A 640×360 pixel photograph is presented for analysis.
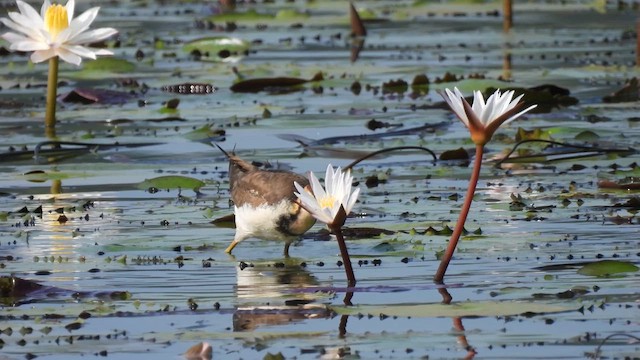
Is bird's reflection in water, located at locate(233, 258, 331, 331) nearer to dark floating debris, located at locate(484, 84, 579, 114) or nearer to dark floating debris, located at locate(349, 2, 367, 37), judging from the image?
dark floating debris, located at locate(484, 84, 579, 114)

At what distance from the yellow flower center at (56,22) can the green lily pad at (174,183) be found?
1915 millimetres

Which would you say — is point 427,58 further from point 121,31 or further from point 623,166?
point 623,166

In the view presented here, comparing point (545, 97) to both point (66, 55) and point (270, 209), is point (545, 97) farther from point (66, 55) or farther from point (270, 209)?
point (270, 209)

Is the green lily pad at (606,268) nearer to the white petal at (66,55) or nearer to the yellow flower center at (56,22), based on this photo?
the white petal at (66,55)

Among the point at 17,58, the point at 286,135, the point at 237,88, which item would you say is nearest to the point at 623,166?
the point at 286,135

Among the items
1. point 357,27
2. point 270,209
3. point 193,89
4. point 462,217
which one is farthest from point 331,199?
point 357,27

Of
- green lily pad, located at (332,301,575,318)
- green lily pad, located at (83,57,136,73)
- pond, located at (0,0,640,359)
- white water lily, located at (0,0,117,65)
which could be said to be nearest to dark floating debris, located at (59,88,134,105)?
pond, located at (0,0,640,359)

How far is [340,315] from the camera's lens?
6.39 meters

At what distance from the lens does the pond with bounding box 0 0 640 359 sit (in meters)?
6.12

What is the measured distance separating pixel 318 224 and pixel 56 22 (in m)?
3.03

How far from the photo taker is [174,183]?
378 inches

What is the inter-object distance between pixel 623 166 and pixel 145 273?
369 centimetres

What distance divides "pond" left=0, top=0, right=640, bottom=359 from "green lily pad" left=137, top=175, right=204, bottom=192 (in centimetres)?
2

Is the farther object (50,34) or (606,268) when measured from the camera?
(50,34)
